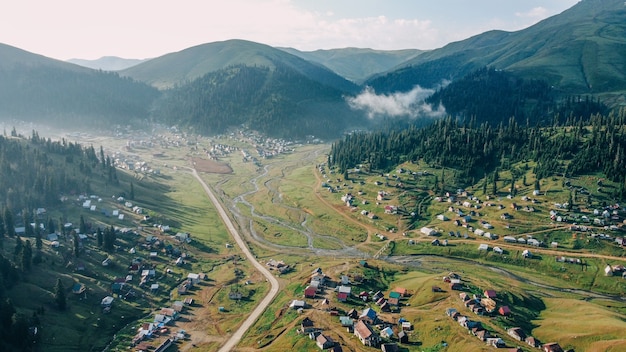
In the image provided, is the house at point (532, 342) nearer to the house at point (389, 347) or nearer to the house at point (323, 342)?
the house at point (389, 347)

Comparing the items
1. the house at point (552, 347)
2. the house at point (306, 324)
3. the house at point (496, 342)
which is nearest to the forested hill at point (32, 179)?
the house at point (306, 324)

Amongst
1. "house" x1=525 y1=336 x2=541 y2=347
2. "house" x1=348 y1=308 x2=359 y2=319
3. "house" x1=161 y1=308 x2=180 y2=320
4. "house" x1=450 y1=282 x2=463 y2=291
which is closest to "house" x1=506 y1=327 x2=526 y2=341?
"house" x1=525 y1=336 x2=541 y2=347

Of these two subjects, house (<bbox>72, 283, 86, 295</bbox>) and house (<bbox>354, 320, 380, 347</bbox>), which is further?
house (<bbox>72, 283, 86, 295</bbox>)

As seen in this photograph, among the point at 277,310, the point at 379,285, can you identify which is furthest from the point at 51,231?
the point at 379,285

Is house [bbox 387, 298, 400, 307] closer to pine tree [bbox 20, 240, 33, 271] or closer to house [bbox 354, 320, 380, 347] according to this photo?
house [bbox 354, 320, 380, 347]

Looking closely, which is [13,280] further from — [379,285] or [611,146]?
[611,146]

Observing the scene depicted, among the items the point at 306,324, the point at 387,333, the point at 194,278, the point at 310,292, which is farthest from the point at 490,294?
the point at 194,278

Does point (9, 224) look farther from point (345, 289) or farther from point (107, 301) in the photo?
point (345, 289)

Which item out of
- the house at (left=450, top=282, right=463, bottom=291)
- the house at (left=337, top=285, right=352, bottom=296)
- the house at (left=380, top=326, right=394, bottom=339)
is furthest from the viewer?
Result: the house at (left=337, top=285, right=352, bottom=296)
